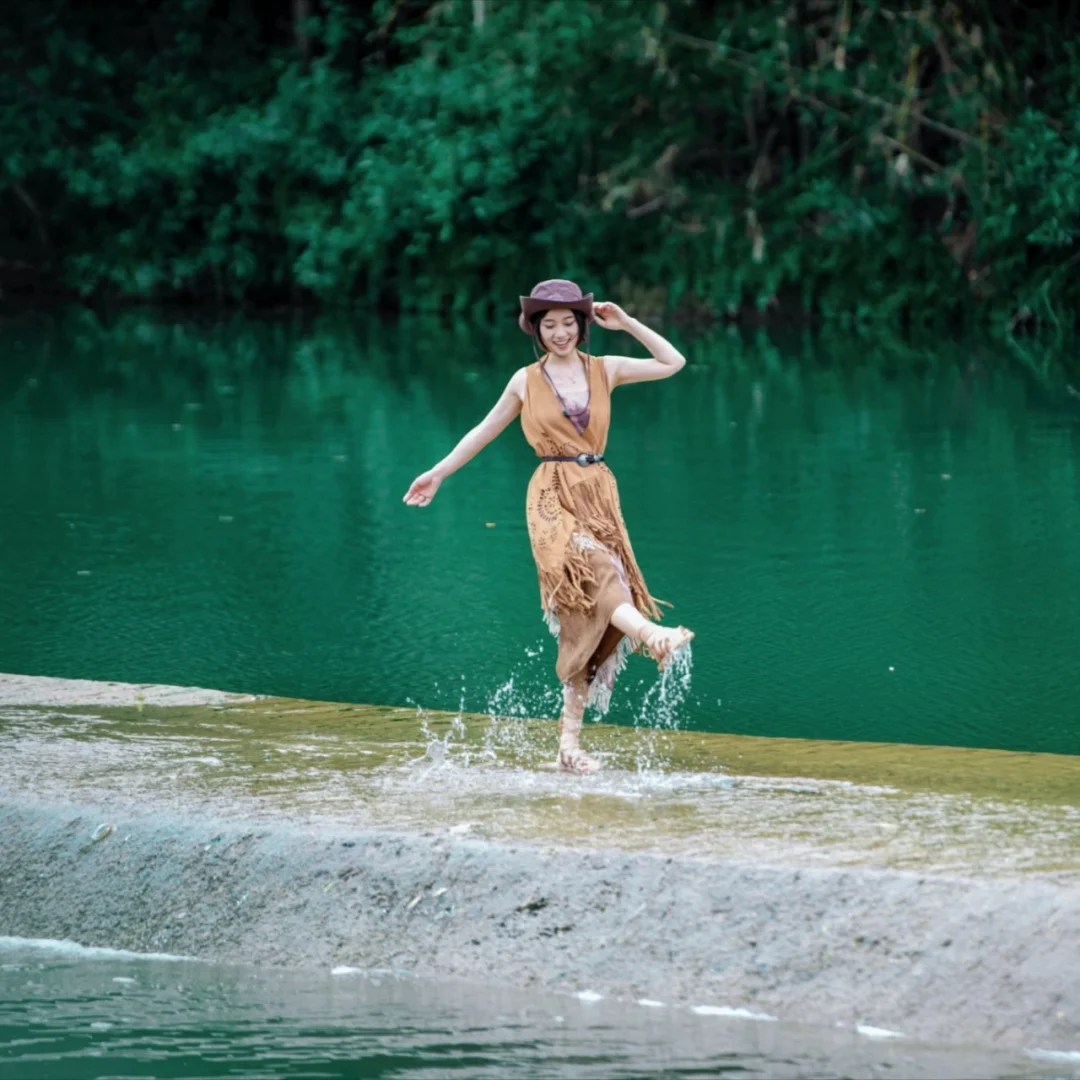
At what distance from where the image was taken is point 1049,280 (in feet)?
96.7

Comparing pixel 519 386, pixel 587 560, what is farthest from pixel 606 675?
pixel 519 386

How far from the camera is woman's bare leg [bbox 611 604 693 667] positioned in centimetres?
613

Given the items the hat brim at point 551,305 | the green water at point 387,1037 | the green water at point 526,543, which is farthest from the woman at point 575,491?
the green water at point 526,543

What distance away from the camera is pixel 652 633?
6254 mm

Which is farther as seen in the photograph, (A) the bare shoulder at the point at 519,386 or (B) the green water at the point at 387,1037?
(A) the bare shoulder at the point at 519,386

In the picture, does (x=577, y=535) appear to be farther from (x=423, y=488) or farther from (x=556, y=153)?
(x=556, y=153)

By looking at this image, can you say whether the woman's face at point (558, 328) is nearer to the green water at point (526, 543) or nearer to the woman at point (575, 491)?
the woman at point (575, 491)

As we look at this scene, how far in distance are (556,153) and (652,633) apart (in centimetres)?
2969

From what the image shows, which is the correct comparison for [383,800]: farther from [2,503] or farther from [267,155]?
[267,155]

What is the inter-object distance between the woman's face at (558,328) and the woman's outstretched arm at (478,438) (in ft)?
0.43

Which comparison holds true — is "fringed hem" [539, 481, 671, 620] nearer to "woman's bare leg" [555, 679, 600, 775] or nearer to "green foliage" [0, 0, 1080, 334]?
"woman's bare leg" [555, 679, 600, 775]

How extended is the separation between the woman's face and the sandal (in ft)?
3.18

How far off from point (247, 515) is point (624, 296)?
20.2 metres

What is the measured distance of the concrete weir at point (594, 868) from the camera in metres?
5.08
